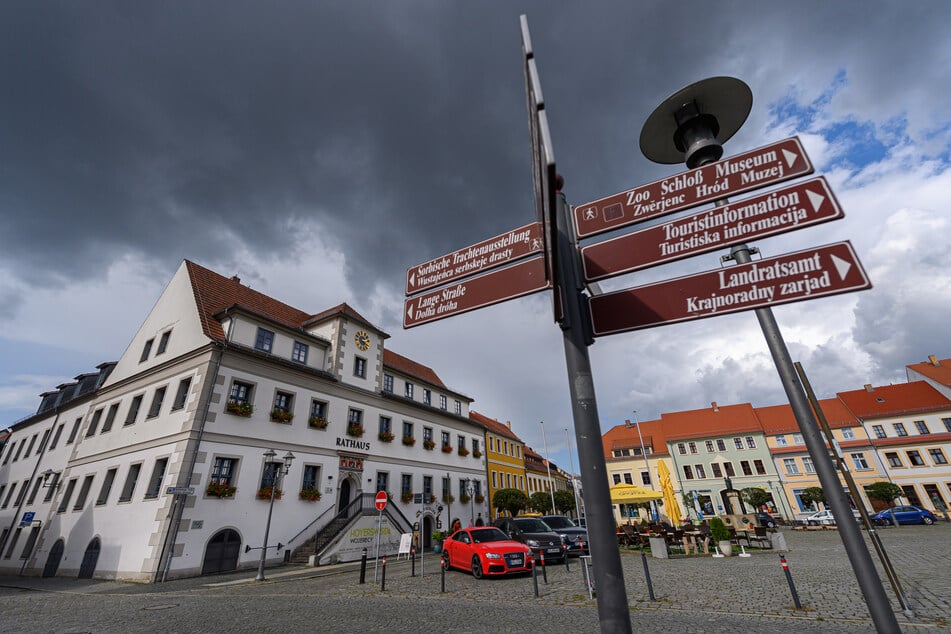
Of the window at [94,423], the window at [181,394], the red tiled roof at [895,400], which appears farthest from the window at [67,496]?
the red tiled roof at [895,400]

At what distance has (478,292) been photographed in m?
3.58

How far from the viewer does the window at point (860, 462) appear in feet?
129

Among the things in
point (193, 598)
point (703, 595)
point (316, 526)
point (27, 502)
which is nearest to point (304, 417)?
point (316, 526)

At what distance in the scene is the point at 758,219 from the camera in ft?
9.37

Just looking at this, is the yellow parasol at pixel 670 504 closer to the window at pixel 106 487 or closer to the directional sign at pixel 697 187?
the directional sign at pixel 697 187

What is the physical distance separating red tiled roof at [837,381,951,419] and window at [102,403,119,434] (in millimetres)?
59181

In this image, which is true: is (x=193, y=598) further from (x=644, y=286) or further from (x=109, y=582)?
(x=644, y=286)

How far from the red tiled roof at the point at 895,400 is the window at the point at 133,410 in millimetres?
57736

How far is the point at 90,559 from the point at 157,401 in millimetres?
6253

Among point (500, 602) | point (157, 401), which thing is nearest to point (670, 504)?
point (500, 602)

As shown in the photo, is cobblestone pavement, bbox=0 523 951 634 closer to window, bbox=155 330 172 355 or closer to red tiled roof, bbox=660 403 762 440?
window, bbox=155 330 172 355

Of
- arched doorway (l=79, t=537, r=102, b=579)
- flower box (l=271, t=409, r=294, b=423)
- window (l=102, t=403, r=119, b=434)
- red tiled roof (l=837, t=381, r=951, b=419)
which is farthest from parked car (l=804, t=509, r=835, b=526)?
window (l=102, t=403, r=119, b=434)

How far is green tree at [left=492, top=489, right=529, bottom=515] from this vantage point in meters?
32.6

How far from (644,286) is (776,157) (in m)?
1.39
